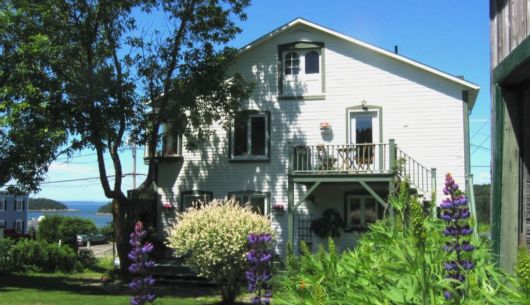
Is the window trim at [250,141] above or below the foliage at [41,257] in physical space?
above

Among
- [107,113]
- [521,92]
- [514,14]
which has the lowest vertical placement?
[521,92]

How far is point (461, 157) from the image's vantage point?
18391 mm

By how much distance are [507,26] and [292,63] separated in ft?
57.5

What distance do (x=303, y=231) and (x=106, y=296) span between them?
754 centimetres

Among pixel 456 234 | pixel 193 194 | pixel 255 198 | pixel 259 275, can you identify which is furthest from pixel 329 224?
pixel 456 234

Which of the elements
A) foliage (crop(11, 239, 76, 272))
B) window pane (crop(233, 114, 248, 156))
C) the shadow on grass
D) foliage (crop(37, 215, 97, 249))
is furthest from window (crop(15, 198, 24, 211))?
window pane (crop(233, 114, 248, 156))

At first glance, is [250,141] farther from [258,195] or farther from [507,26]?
[507,26]

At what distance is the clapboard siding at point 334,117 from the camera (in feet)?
61.1

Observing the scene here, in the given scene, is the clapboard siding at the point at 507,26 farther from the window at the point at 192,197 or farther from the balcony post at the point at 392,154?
the window at the point at 192,197

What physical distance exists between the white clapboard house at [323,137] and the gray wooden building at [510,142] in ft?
46.2

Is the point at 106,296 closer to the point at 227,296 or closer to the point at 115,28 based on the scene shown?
the point at 227,296

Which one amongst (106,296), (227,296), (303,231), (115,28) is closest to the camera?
(227,296)

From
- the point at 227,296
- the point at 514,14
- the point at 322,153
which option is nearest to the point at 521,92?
the point at 514,14

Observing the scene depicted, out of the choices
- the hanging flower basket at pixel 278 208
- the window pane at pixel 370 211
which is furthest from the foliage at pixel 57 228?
the window pane at pixel 370 211
